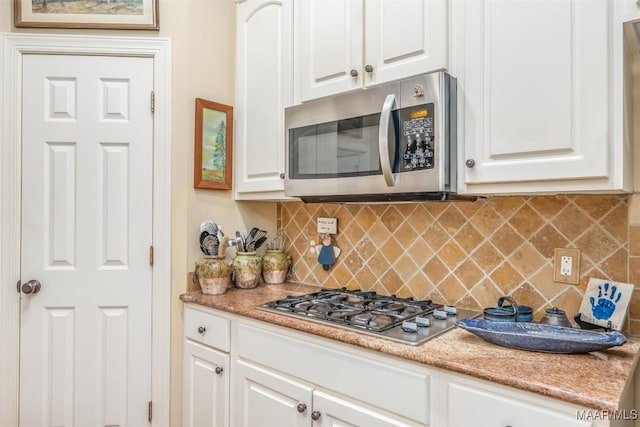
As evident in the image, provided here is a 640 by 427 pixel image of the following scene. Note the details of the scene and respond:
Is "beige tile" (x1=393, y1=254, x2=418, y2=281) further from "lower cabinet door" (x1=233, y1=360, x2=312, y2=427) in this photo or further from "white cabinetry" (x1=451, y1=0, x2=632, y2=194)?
"lower cabinet door" (x1=233, y1=360, x2=312, y2=427)

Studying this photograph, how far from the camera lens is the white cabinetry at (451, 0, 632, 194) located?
44.1 inches

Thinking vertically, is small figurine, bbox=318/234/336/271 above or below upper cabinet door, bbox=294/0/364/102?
below

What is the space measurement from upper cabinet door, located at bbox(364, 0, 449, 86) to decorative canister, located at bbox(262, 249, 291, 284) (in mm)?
1045

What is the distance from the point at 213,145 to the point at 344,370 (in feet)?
4.27

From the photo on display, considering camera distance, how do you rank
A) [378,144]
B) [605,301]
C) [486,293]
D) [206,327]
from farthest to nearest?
[206,327]
[486,293]
[378,144]
[605,301]

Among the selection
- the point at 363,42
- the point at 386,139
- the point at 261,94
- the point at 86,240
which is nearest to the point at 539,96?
the point at 386,139

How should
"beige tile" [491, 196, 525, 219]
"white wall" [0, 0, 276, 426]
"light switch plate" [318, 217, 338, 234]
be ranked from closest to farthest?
"beige tile" [491, 196, 525, 219] < "white wall" [0, 0, 276, 426] < "light switch plate" [318, 217, 338, 234]

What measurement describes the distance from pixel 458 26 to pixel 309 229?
1248mm

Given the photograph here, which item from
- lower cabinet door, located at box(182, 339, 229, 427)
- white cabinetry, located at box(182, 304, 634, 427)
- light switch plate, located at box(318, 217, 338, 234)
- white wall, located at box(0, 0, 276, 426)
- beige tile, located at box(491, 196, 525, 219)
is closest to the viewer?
white cabinetry, located at box(182, 304, 634, 427)

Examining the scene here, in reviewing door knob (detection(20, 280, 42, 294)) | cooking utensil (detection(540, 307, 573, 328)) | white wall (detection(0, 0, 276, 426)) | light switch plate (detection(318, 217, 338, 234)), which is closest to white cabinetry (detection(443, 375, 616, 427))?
cooking utensil (detection(540, 307, 573, 328))

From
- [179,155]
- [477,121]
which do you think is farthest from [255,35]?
[477,121]

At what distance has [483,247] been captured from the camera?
164 centimetres

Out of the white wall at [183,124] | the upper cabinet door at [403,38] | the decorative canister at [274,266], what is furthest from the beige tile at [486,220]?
the white wall at [183,124]

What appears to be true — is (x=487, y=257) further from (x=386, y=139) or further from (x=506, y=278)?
(x=386, y=139)
